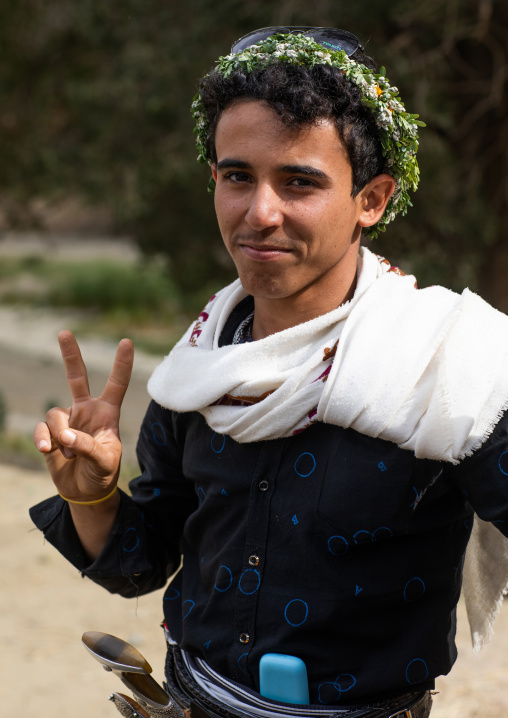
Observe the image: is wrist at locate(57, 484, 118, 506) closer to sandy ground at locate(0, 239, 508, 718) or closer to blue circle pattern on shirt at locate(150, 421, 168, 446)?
blue circle pattern on shirt at locate(150, 421, 168, 446)

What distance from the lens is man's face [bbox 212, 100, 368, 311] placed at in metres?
1.60

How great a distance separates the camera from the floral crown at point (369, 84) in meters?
1.64

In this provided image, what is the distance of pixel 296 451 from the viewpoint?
64.6 inches

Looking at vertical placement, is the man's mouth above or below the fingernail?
above

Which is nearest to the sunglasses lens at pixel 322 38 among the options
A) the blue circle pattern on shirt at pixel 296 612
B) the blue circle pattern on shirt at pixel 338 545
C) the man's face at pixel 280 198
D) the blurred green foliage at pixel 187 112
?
the man's face at pixel 280 198

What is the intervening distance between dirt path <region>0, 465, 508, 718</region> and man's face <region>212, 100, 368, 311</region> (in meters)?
1.96

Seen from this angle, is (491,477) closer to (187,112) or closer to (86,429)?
(86,429)

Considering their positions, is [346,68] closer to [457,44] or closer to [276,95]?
[276,95]

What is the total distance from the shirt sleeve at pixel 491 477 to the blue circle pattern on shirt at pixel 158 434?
66 centimetres

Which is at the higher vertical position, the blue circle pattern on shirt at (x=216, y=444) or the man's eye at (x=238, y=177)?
the man's eye at (x=238, y=177)

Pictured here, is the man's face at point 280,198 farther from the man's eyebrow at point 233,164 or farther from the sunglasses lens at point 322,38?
the sunglasses lens at point 322,38

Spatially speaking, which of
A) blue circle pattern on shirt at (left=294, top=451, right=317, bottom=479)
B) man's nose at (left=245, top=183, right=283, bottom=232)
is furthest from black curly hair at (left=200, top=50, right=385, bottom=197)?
blue circle pattern on shirt at (left=294, top=451, right=317, bottom=479)

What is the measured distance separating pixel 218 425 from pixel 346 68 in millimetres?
688

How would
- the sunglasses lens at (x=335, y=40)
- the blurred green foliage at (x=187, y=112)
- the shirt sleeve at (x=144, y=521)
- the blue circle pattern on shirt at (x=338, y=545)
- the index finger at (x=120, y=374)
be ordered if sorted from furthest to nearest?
the blurred green foliage at (x=187, y=112) → the shirt sleeve at (x=144, y=521) → the index finger at (x=120, y=374) → the sunglasses lens at (x=335, y=40) → the blue circle pattern on shirt at (x=338, y=545)
